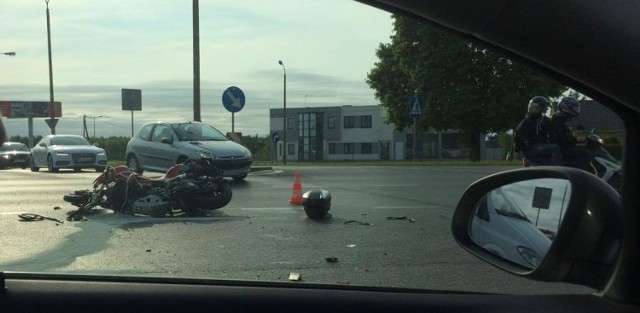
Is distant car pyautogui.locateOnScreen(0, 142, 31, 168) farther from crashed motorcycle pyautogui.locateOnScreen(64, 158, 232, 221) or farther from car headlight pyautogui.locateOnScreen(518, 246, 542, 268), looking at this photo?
car headlight pyautogui.locateOnScreen(518, 246, 542, 268)

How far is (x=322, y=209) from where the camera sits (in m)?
7.52

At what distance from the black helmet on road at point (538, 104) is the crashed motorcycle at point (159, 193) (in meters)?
6.23

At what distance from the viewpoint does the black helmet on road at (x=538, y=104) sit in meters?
1.93

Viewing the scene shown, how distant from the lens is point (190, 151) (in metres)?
11.4

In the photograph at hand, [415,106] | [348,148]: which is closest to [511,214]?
[415,106]

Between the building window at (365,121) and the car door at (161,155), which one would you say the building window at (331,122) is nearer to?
the building window at (365,121)

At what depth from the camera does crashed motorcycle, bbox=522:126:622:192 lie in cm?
164

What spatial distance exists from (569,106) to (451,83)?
49 cm

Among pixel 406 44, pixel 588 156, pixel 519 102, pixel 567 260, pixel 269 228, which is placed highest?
pixel 406 44

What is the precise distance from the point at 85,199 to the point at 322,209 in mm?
2903

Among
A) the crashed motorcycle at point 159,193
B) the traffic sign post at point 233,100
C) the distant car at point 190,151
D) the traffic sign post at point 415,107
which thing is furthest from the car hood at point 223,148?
the traffic sign post at point 415,107

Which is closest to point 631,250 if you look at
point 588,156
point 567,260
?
point 567,260

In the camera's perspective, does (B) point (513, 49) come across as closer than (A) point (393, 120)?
Yes

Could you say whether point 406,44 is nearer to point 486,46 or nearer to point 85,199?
point 486,46
